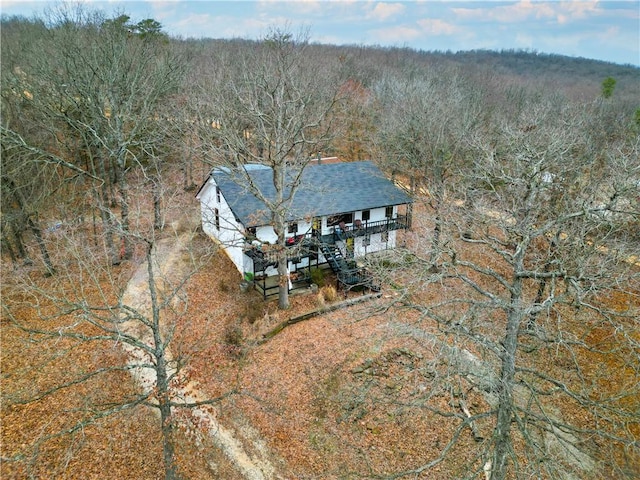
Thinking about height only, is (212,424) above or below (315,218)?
below

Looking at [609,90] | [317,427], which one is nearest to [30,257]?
[317,427]

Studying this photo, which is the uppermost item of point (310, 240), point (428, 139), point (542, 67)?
point (542, 67)

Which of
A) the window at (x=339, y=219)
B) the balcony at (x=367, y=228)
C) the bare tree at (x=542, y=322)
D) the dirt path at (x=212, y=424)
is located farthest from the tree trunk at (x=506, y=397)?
the window at (x=339, y=219)

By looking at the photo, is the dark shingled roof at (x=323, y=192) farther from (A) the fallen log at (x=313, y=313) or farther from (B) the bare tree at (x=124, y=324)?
(A) the fallen log at (x=313, y=313)

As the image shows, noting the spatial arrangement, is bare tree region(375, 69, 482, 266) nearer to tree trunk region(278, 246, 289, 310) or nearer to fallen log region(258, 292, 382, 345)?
fallen log region(258, 292, 382, 345)

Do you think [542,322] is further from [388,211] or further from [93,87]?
[93,87]

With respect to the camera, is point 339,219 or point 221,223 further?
point 221,223

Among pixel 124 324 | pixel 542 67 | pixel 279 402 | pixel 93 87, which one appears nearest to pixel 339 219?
pixel 279 402
